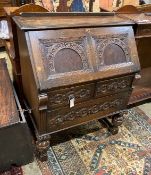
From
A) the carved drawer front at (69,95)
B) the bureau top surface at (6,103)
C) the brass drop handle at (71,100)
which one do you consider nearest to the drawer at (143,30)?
the carved drawer front at (69,95)

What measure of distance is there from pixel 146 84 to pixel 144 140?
76 cm

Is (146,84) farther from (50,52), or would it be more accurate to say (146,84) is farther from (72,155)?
(50,52)

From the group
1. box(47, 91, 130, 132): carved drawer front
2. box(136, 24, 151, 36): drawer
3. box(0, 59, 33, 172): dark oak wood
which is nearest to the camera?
box(0, 59, 33, 172): dark oak wood

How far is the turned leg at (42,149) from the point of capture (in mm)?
1479

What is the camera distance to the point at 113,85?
4.92 ft

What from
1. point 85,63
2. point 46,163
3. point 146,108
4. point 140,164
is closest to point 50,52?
point 85,63

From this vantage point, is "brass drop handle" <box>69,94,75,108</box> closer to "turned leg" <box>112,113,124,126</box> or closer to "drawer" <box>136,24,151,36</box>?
"turned leg" <box>112,113,124,126</box>

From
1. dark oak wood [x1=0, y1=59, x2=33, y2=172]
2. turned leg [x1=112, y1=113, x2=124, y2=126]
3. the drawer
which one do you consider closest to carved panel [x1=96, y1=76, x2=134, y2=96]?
turned leg [x1=112, y1=113, x2=124, y2=126]

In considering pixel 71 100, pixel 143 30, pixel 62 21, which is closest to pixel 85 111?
pixel 71 100

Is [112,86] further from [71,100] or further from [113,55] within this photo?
[71,100]

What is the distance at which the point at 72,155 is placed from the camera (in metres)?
1.69

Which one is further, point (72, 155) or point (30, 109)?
point (72, 155)

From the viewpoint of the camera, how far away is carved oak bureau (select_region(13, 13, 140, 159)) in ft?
3.99

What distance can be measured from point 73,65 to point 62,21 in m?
0.33
